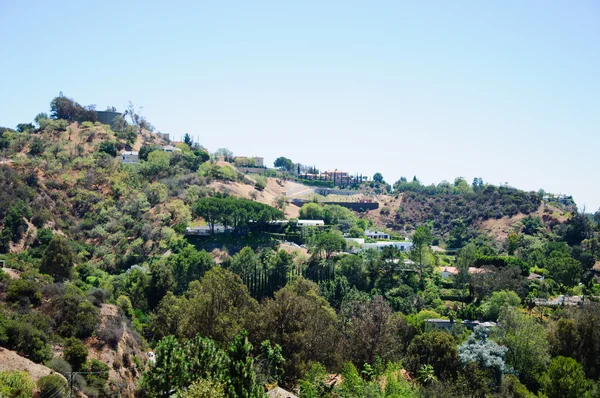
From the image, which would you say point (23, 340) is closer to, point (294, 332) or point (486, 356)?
point (294, 332)

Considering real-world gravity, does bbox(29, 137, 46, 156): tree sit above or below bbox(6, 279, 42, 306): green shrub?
above

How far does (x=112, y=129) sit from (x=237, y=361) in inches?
3172

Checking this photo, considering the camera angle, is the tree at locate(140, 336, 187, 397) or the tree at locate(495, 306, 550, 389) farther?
the tree at locate(495, 306, 550, 389)

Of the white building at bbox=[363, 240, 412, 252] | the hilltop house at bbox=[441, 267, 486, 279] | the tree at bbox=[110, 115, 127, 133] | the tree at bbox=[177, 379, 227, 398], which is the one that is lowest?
the tree at bbox=[177, 379, 227, 398]

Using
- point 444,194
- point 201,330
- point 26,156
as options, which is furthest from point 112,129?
point 201,330

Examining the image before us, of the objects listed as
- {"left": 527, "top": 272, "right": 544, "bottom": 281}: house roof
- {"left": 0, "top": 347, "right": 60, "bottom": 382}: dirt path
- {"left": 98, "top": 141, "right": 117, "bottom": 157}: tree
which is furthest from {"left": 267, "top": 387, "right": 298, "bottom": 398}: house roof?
{"left": 98, "top": 141, "right": 117, "bottom": 157}: tree

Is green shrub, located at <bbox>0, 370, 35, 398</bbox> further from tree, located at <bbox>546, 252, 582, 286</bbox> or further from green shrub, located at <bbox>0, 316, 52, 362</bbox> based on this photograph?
tree, located at <bbox>546, 252, 582, 286</bbox>

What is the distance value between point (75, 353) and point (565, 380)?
92.6 feet

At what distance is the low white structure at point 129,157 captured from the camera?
86812 mm

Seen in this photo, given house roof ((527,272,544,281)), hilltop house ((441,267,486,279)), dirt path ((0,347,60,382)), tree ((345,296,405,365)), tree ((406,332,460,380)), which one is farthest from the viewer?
hilltop house ((441,267,486,279))

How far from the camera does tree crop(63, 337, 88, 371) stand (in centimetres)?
Answer: 3162

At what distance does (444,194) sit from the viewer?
11125 cm

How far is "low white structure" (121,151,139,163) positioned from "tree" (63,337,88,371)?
189 ft

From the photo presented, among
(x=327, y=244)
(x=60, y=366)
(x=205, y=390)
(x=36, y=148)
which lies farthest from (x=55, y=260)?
(x=36, y=148)
